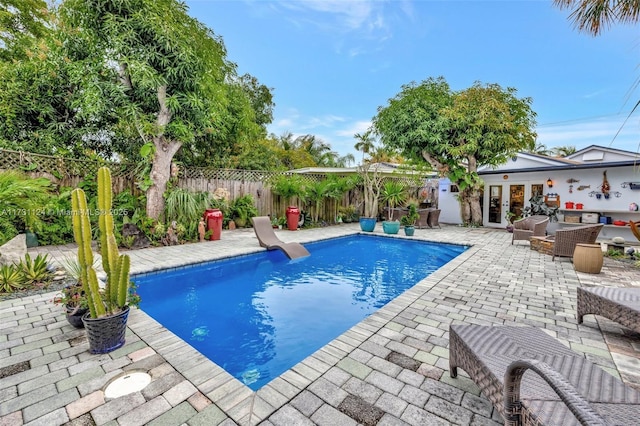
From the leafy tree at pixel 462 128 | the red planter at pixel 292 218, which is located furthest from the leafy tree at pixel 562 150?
the red planter at pixel 292 218

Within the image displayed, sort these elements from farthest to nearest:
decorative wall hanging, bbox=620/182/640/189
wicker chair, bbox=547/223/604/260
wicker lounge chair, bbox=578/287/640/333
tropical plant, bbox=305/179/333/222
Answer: tropical plant, bbox=305/179/333/222
decorative wall hanging, bbox=620/182/640/189
wicker chair, bbox=547/223/604/260
wicker lounge chair, bbox=578/287/640/333

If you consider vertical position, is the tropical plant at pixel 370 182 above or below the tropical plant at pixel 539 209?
above

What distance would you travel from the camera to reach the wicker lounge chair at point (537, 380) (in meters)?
1.12

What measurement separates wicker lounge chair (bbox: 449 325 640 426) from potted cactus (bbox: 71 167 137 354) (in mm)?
2880

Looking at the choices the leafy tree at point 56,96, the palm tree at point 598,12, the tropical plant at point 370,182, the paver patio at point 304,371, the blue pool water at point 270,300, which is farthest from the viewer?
the tropical plant at point 370,182

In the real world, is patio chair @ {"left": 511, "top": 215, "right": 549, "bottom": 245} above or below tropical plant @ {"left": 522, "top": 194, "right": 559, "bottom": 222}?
below

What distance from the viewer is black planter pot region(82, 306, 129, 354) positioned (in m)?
2.51

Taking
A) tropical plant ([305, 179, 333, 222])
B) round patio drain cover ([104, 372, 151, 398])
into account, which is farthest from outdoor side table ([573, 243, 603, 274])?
tropical plant ([305, 179, 333, 222])

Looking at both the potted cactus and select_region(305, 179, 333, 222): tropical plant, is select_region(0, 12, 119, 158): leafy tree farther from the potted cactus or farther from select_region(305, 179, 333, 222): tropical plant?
select_region(305, 179, 333, 222): tropical plant

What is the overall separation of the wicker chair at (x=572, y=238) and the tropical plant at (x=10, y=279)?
9.72 meters

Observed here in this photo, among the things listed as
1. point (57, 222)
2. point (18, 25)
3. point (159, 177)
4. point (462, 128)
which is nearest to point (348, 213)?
point (462, 128)

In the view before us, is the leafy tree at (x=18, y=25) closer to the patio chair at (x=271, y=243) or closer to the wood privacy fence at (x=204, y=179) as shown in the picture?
the wood privacy fence at (x=204, y=179)

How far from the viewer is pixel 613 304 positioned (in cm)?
283

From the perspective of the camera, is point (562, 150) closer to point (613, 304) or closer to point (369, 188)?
point (369, 188)
